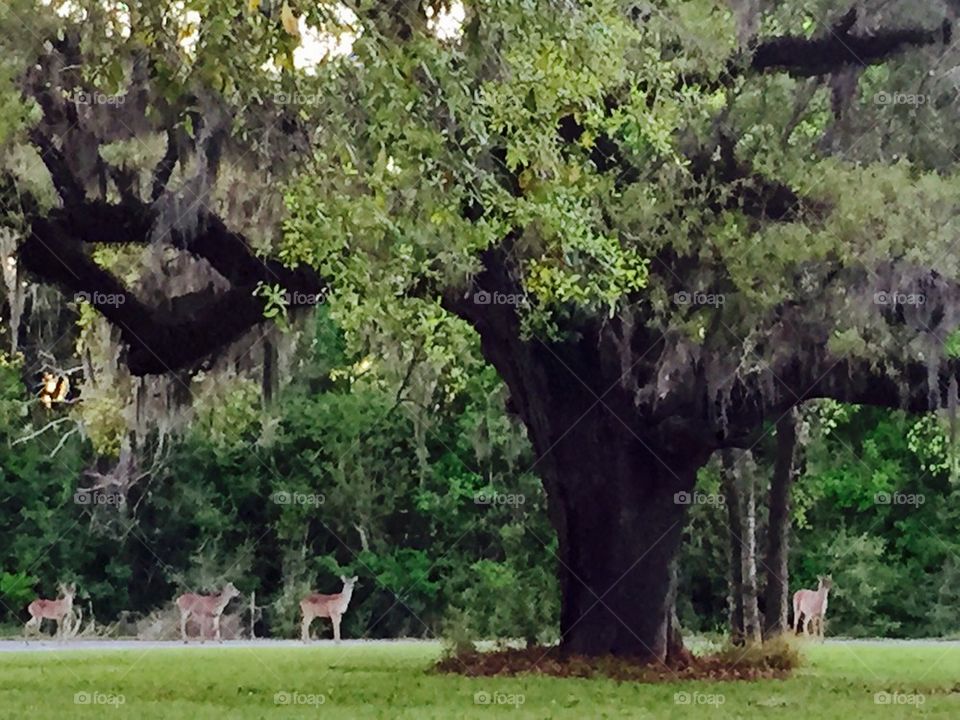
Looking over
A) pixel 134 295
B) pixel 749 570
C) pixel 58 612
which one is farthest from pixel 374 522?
pixel 134 295

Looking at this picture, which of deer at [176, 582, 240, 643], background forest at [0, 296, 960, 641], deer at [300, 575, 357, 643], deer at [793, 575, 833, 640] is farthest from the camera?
background forest at [0, 296, 960, 641]

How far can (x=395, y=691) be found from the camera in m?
18.2

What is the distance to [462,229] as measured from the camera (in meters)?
11.5

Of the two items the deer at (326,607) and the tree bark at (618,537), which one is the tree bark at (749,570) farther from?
the deer at (326,607)

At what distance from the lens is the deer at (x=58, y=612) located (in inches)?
1194

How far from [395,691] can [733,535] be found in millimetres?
11236

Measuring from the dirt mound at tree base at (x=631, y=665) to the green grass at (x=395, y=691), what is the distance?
Result: 0.35 metres

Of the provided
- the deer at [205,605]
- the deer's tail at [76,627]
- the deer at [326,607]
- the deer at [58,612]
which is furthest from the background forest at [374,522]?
the deer at [326,607]

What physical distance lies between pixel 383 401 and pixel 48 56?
2035cm

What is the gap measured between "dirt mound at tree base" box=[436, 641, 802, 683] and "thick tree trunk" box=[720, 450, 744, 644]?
4679mm

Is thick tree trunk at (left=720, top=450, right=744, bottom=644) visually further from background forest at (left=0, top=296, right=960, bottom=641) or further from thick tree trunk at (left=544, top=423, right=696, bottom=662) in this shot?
thick tree trunk at (left=544, top=423, right=696, bottom=662)

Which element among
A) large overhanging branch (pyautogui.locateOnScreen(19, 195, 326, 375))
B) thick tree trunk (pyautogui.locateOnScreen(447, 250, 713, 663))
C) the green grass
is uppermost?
large overhanging branch (pyautogui.locateOnScreen(19, 195, 326, 375))

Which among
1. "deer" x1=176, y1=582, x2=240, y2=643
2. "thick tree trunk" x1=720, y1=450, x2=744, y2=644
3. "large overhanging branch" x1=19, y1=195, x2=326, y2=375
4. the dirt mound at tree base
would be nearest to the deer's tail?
"deer" x1=176, y1=582, x2=240, y2=643

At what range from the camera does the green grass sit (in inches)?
637
